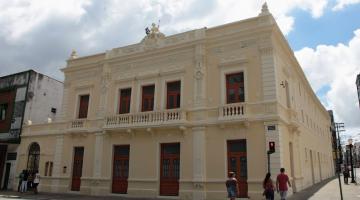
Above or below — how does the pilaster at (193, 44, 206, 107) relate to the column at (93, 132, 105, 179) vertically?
above

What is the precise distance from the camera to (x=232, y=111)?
53.3 feet

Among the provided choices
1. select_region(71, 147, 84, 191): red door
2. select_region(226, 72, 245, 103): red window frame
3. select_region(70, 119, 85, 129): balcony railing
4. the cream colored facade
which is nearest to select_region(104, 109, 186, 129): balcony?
the cream colored facade

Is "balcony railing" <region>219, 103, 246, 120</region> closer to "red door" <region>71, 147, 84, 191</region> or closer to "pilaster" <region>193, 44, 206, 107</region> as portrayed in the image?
"pilaster" <region>193, 44, 206, 107</region>

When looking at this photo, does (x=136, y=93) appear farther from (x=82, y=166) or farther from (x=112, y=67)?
(x=82, y=166)

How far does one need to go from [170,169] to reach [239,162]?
13.3ft

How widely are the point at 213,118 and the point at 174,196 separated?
15.7 feet

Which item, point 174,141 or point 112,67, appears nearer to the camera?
point 174,141

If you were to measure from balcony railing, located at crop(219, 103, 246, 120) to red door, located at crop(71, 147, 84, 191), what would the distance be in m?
10.5

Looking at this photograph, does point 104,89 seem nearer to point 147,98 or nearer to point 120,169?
point 147,98

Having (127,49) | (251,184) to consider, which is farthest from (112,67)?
(251,184)

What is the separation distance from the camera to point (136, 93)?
65.4 ft

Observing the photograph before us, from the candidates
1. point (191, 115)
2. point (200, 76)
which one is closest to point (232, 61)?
point (200, 76)

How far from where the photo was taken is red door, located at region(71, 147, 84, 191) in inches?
812

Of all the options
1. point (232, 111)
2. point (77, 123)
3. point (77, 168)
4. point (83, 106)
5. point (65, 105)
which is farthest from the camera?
point (65, 105)
